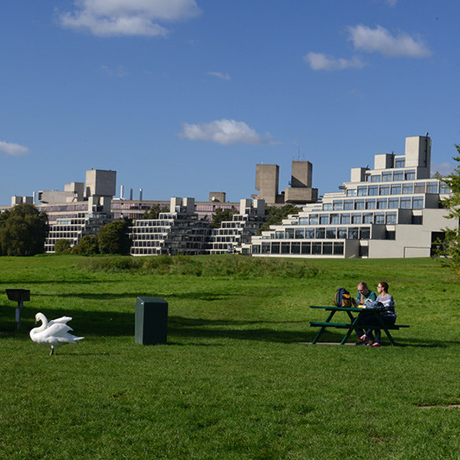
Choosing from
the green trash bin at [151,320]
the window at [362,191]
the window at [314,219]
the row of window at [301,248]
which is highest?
the window at [362,191]

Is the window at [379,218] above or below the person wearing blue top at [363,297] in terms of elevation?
above

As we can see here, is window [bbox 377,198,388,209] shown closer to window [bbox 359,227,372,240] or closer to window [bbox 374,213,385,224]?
window [bbox 374,213,385,224]

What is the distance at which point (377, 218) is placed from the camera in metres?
133

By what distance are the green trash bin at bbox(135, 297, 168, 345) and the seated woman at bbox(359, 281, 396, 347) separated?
5.07 m

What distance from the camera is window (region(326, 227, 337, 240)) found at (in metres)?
133

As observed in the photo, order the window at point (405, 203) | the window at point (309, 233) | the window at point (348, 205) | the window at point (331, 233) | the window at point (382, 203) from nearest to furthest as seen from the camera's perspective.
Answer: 1. the window at point (405, 203)
2. the window at point (331, 233)
3. the window at point (382, 203)
4. the window at point (309, 233)
5. the window at point (348, 205)

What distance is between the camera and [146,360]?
47.6ft

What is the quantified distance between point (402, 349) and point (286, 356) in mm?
3950

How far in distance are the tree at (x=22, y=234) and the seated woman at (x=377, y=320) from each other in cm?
12464

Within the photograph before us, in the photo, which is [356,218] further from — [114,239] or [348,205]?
[114,239]

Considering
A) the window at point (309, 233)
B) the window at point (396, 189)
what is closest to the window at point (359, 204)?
the window at point (396, 189)

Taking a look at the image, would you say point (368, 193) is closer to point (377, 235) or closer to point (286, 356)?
point (377, 235)

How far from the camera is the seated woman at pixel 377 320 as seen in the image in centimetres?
1877

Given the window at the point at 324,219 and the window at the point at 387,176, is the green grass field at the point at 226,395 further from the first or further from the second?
the window at the point at 387,176
